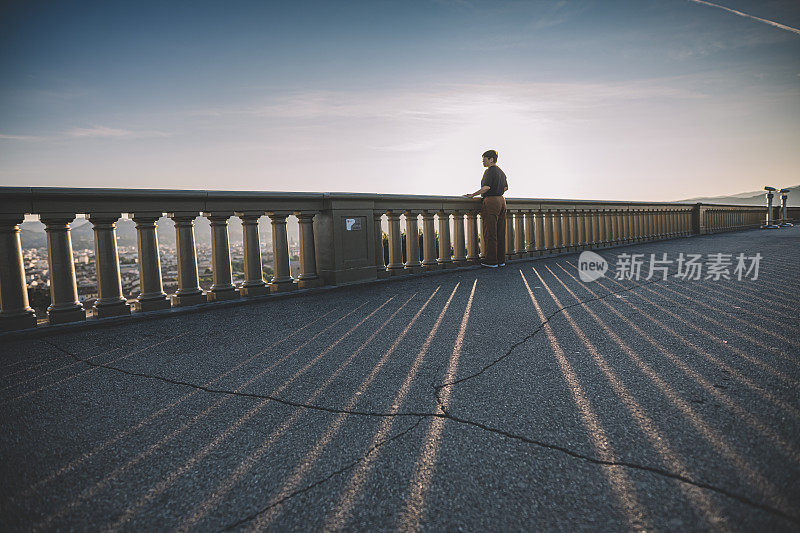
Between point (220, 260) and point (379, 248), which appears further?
point (379, 248)

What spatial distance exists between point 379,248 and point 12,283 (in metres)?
4.75

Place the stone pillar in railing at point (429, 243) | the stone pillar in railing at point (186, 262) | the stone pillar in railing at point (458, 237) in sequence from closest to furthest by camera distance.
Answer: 1. the stone pillar in railing at point (186, 262)
2. the stone pillar in railing at point (429, 243)
3. the stone pillar in railing at point (458, 237)

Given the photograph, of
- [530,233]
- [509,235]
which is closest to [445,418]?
[509,235]

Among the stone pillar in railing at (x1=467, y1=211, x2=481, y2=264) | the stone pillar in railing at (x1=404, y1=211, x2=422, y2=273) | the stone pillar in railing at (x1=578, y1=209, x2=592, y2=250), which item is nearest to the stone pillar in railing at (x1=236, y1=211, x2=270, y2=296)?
the stone pillar in railing at (x1=404, y1=211, x2=422, y2=273)

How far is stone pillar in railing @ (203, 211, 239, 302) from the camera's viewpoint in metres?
5.42

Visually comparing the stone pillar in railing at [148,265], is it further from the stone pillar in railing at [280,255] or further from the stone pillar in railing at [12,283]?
the stone pillar in railing at [280,255]

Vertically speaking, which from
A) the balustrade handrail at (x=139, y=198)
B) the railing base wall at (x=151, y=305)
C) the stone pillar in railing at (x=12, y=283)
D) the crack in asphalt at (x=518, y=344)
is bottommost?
the crack in asphalt at (x=518, y=344)

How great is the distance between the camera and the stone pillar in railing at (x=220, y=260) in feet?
17.8

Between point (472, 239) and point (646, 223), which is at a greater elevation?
point (646, 223)

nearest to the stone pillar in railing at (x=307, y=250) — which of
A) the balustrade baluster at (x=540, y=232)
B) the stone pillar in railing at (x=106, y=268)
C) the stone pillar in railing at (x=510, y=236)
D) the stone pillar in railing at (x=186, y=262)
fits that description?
the stone pillar in railing at (x=186, y=262)

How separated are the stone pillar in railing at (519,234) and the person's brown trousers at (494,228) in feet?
4.83

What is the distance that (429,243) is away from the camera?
825cm

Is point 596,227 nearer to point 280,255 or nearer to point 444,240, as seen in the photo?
point 444,240

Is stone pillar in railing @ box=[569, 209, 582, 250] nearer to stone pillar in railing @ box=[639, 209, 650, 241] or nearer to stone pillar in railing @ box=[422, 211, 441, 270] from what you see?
stone pillar in railing @ box=[639, 209, 650, 241]
